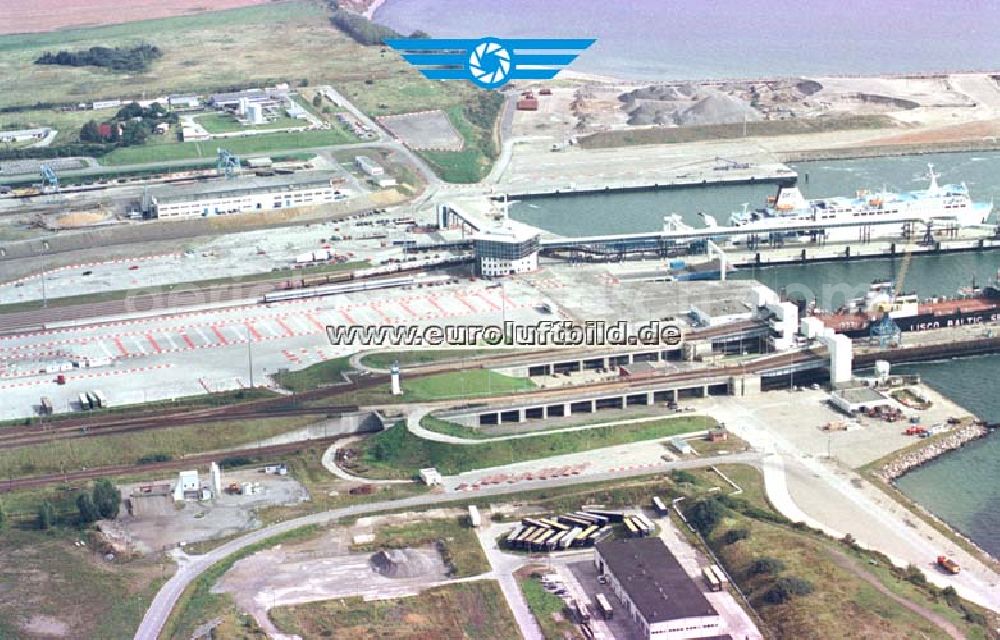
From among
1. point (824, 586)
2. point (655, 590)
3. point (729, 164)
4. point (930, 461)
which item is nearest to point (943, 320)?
point (930, 461)

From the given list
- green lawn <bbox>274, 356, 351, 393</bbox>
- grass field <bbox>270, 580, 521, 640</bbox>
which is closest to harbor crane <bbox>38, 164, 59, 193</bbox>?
green lawn <bbox>274, 356, 351, 393</bbox>

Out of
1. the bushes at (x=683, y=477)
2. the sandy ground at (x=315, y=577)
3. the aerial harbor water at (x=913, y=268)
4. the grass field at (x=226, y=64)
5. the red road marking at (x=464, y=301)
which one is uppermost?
the grass field at (x=226, y=64)

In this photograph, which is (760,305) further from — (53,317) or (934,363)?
(53,317)

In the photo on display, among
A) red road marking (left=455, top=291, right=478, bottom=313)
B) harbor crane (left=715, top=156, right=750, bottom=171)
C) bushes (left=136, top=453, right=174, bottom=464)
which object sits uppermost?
harbor crane (left=715, top=156, right=750, bottom=171)

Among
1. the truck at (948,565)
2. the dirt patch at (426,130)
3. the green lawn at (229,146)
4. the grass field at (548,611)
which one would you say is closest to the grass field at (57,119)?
the green lawn at (229,146)

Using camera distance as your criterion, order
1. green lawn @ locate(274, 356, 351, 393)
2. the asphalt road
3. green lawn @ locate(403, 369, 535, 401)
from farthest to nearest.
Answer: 1. green lawn @ locate(274, 356, 351, 393)
2. green lawn @ locate(403, 369, 535, 401)
3. the asphalt road

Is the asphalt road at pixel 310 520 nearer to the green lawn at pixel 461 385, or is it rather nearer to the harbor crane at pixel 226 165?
the green lawn at pixel 461 385

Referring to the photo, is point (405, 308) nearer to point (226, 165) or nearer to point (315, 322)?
point (315, 322)

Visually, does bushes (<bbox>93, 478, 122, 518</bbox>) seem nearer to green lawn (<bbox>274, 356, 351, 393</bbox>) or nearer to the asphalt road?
the asphalt road
